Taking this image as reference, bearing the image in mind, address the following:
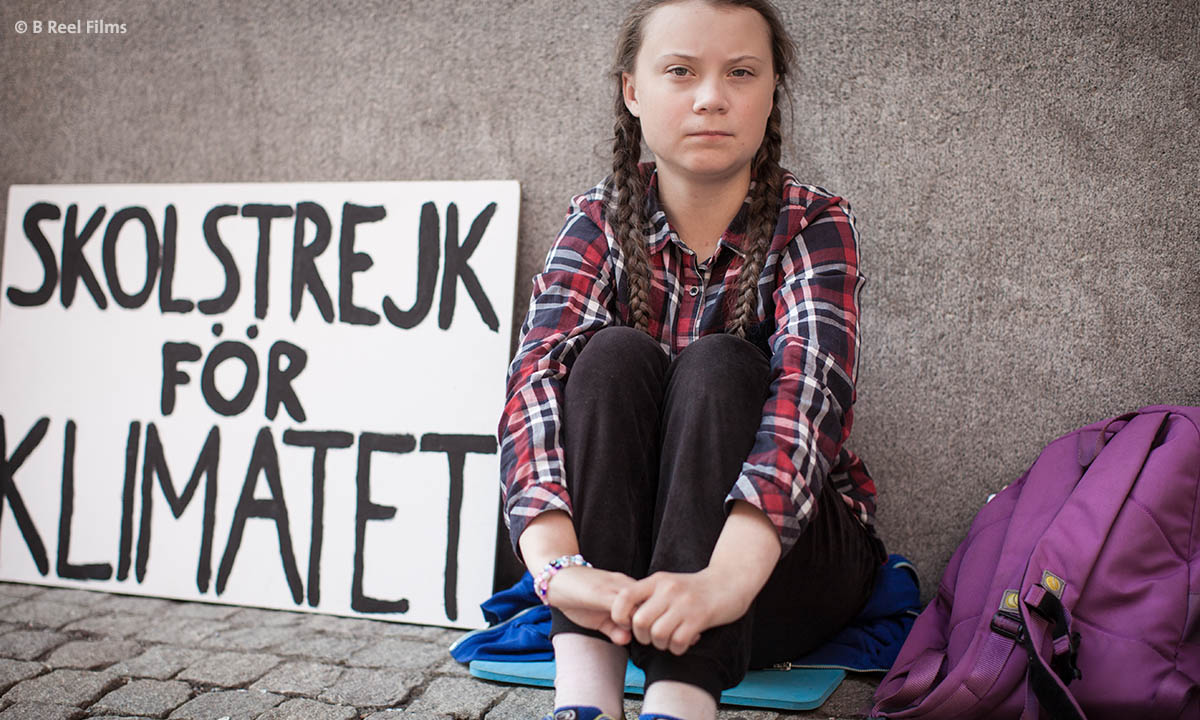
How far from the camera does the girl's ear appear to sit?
1535 mm

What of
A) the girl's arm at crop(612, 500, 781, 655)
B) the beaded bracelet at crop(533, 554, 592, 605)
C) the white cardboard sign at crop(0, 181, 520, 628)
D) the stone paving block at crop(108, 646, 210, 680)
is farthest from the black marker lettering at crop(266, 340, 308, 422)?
the girl's arm at crop(612, 500, 781, 655)

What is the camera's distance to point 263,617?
6.43 feet

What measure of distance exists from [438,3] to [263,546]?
1343 mm

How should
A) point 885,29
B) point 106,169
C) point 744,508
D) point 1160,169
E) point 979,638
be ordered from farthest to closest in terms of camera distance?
point 106,169 → point 885,29 → point 1160,169 → point 979,638 → point 744,508

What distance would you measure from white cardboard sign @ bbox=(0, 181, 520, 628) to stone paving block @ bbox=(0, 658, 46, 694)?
449mm

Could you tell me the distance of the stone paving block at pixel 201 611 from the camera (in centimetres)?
196

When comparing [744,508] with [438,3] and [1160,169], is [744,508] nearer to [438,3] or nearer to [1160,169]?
[1160,169]

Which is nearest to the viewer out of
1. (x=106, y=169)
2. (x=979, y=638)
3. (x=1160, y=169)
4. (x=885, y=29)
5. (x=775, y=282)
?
(x=979, y=638)

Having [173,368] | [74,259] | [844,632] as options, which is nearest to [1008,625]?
[844,632]

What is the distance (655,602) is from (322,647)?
1.02 m

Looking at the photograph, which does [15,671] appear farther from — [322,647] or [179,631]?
[322,647]

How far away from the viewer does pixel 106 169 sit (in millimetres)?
2344

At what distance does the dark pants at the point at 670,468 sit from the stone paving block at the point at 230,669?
2.44 feet

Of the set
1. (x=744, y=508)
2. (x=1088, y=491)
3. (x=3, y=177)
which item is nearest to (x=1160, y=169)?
(x=1088, y=491)
